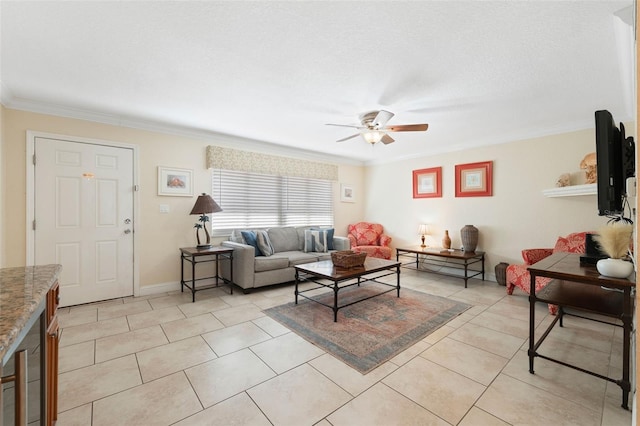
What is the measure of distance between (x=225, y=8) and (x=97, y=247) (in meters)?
3.28

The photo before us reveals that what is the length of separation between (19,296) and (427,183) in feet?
17.9

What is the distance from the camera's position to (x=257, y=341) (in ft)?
7.99

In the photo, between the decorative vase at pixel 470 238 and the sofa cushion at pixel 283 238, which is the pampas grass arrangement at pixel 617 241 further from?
the sofa cushion at pixel 283 238

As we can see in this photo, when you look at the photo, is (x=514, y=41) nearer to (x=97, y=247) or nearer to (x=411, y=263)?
(x=411, y=263)

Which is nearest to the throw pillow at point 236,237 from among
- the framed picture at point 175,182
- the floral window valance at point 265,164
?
the framed picture at point 175,182

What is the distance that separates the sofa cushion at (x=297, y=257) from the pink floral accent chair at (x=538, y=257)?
2761 mm

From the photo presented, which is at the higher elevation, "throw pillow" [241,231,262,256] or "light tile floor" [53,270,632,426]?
"throw pillow" [241,231,262,256]

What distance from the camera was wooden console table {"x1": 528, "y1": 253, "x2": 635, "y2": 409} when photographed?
160 centimetres

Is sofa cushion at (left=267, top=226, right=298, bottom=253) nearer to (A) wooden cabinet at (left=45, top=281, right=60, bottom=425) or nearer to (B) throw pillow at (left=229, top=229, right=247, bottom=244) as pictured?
(B) throw pillow at (left=229, top=229, right=247, bottom=244)

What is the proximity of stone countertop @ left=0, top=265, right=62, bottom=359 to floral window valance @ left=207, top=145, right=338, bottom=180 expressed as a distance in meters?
2.98

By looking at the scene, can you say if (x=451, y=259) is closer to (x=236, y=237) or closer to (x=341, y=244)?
(x=341, y=244)

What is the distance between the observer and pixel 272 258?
13.1ft

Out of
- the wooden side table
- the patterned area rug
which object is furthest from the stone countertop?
the wooden side table

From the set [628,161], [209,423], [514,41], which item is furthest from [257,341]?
[514,41]
